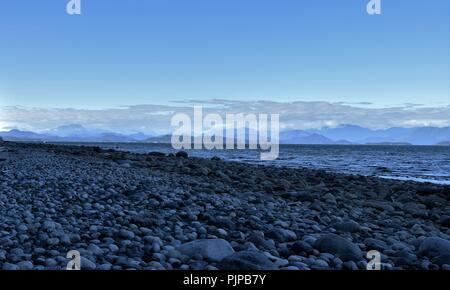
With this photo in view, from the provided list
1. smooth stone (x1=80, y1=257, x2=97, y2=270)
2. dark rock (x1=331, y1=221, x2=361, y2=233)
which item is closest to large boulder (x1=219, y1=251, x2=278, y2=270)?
smooth stone (x1=80, y1=257, x2=97, y2=270)

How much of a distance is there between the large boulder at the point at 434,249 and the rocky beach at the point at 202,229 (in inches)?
0.5

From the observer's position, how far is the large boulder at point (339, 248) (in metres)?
5.45

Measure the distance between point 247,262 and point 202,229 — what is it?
1.99 meters

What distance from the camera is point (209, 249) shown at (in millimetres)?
5312

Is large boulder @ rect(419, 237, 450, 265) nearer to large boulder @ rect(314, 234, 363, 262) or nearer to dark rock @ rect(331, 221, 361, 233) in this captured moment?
large boulder @ rect(314, 234, 363, 262)

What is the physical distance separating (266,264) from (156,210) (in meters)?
3.96

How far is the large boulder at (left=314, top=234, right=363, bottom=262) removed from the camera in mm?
5452

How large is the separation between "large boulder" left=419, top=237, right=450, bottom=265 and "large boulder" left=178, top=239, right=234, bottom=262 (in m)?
2.65

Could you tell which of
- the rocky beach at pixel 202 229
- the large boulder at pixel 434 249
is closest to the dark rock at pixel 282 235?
the rocky beach at pixel 202 229
